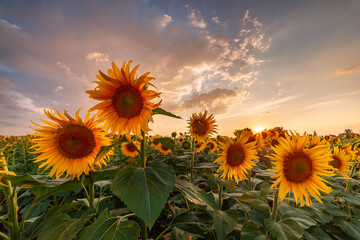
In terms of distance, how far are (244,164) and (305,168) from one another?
0.80 metres

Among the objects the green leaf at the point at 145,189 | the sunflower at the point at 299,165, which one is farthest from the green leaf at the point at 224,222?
the green leaf at the point at 145,189

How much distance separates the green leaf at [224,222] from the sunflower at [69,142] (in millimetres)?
1233

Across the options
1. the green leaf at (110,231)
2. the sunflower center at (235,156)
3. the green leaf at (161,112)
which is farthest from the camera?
the sunflower center at (235,156)

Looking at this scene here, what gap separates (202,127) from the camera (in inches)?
134

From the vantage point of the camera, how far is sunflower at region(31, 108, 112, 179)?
67.0 inches

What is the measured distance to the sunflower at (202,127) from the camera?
11.1ft

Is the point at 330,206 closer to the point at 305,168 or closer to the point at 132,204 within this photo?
the point at 305,168

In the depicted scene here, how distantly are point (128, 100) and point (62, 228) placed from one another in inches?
43.0

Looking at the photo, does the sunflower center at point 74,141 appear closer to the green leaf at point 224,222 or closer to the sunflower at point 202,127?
the green leaf at point 224,222

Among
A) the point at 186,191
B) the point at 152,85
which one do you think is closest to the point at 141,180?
the point at 186,191

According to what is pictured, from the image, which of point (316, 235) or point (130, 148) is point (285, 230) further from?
point (130, 148)

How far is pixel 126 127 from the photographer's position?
5.19 feet

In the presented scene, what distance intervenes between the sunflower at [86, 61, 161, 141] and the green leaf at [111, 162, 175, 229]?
1.05ft

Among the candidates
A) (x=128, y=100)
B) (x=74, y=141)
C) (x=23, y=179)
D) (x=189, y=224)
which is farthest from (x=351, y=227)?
(x=23, y=179)
